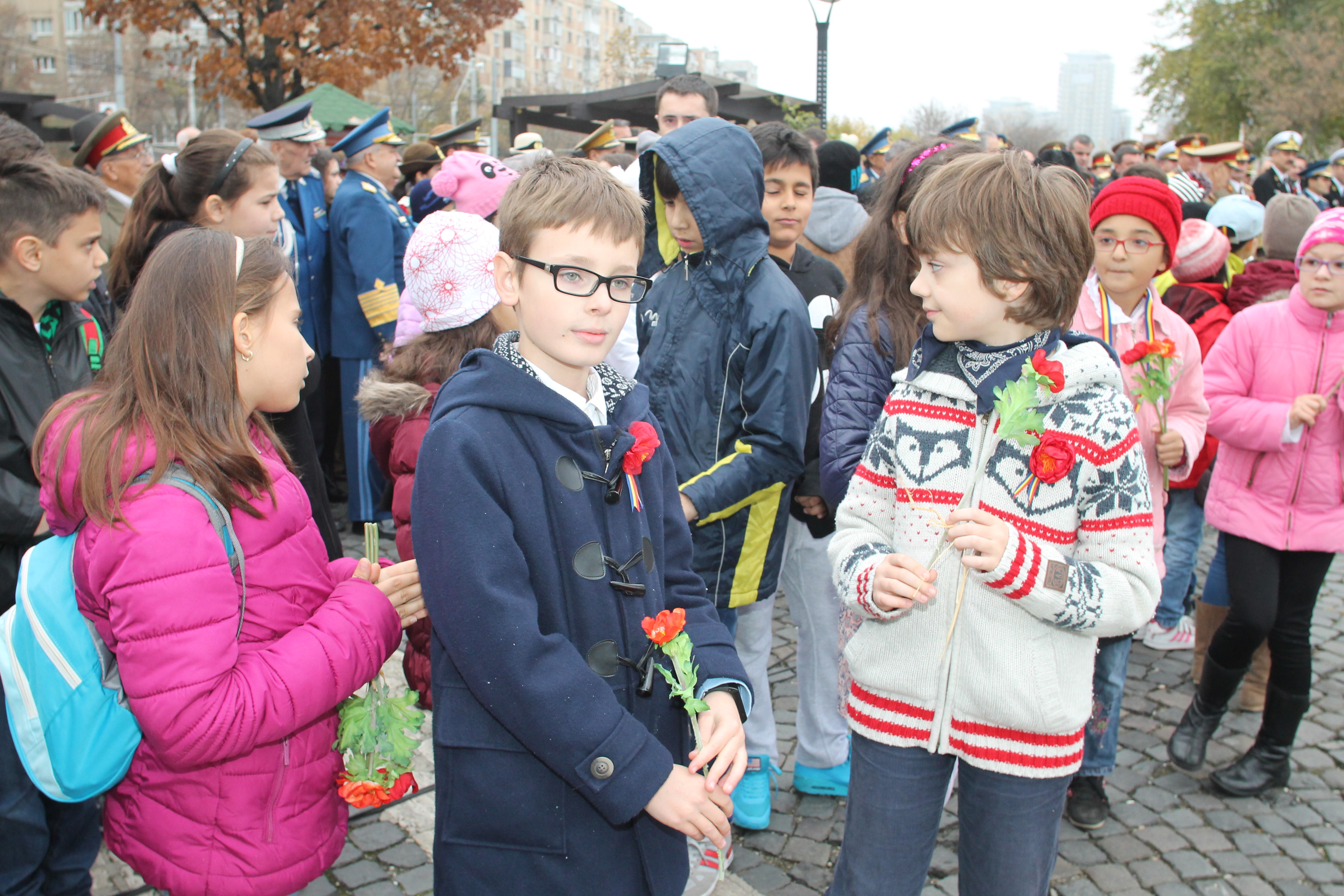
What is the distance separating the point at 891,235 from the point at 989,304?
1012 millimetres

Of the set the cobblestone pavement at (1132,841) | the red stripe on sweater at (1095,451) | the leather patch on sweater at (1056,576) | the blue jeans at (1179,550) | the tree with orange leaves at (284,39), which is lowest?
the cobblestone pavement at (1132,841)

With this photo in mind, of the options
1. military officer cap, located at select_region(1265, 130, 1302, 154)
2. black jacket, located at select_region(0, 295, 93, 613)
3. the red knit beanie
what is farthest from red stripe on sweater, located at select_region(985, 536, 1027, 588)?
military officer cap, located at select_region(1265, 130, 1302, 154)

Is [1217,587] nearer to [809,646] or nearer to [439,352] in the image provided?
[809,646]

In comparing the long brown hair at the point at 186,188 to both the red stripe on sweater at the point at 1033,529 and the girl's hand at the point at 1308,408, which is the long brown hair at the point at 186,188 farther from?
the girl's hand at the point at 1308,408

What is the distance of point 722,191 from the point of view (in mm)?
2949

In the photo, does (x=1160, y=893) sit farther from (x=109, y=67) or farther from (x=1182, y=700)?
(x=109, y=67)

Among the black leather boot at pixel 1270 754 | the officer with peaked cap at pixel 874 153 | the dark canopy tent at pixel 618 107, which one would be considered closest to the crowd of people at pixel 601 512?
the black leather boot at pixel 1270 754

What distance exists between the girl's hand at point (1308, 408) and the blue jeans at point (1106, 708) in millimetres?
1013

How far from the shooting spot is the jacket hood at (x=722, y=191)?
9.59ft

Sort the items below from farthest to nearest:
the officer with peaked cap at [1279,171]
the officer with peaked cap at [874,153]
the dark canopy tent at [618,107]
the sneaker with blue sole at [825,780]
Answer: the dark canopy tent at [618,107] < the officer with peaked cap at [1279,171] < the officer with peaked cap at [874,153] < the sneaker with blue sole at [825,780]

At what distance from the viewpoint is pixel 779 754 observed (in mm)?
3977

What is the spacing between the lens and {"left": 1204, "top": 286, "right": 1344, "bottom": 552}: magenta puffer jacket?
357cm

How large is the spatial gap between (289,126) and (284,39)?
14269mm

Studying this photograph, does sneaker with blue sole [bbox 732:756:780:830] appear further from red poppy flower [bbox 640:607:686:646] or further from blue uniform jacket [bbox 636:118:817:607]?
red poppy flower [bbox 640:607:686:646]
